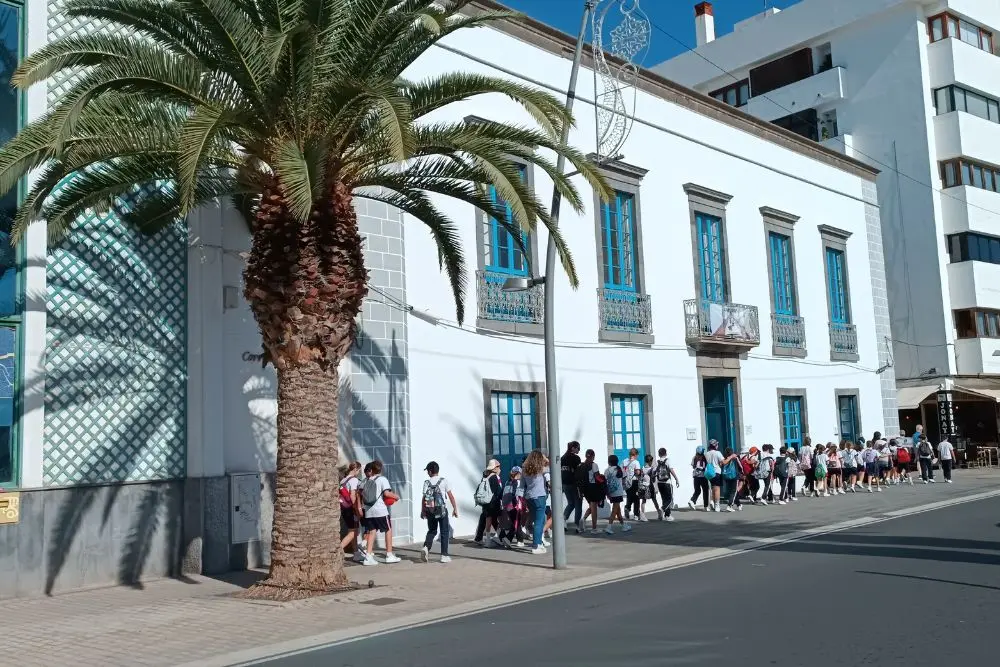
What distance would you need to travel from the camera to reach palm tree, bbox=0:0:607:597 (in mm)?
10281

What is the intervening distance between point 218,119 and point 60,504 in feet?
17.8

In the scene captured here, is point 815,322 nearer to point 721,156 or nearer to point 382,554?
point 721,156

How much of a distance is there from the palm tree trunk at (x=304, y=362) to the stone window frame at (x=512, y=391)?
6.48 meters

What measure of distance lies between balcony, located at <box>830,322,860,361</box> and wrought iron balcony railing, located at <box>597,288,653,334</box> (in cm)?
896

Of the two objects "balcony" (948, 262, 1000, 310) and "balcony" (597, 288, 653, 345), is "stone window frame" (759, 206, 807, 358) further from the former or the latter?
"balcony" (948, 262, 1000, 310)

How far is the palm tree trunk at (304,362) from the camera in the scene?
435 inches

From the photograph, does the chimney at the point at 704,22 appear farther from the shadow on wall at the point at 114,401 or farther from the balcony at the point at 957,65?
the shadow on wall at the point at 114,401

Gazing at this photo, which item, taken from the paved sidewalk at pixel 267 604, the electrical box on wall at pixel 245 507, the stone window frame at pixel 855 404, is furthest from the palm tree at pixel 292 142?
the stone window frame at pixel 855 404

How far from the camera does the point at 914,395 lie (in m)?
33.6

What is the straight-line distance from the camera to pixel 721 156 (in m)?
25.1

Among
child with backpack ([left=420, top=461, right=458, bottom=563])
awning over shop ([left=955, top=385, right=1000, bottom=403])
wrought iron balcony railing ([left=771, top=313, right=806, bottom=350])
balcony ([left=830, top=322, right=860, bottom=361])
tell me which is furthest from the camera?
awning over shop ([left=955, top=385, right=1000, bottom=403])

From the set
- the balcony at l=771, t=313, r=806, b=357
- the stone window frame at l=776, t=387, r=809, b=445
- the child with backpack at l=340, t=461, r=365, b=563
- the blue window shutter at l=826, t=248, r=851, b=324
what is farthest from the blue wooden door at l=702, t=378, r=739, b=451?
the child with backpack at l=340, t=461, r=365, b=563

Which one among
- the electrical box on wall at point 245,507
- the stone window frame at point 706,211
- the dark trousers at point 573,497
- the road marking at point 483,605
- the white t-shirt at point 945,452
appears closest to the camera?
the road marking at point 483,605

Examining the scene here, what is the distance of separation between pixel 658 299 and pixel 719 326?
2120 mm
